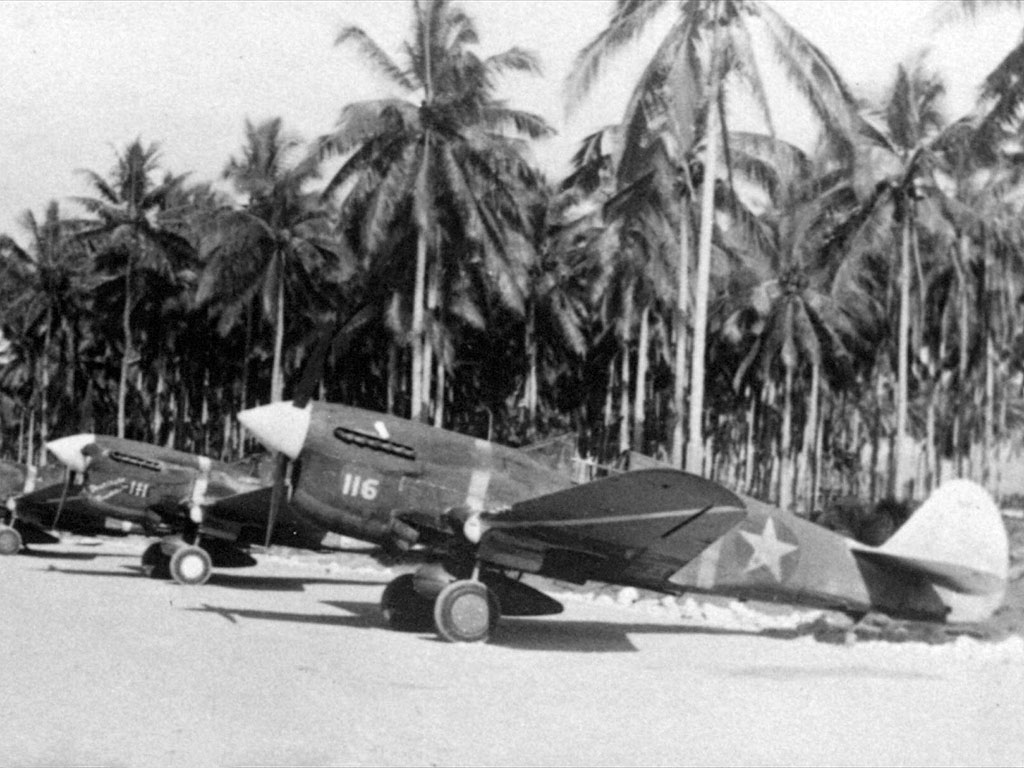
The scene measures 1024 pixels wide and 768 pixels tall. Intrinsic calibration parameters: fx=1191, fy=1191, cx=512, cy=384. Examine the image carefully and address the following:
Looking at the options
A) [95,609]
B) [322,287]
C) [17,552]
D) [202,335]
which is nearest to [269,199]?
[322,287]

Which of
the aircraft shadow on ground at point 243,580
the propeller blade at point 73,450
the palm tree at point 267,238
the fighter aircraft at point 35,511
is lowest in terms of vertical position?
the aircraft shadow on ground at point 243,580

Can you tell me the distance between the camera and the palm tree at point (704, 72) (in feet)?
59.4

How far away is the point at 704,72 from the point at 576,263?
22031 mm

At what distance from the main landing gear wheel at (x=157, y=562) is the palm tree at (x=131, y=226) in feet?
77.4

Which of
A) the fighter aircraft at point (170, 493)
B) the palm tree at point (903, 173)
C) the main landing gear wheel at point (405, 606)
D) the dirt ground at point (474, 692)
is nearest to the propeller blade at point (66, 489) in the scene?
the fighter aircraft at point (170, 493)

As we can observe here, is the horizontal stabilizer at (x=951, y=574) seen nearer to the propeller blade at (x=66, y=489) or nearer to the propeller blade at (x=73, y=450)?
the propeller blade at (x=73, y=450)

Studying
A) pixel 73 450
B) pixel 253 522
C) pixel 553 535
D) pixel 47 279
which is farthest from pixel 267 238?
pixel 553 535

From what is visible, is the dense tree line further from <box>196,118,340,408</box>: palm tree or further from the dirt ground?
the dirt ground

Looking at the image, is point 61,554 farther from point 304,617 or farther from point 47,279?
point 47,279

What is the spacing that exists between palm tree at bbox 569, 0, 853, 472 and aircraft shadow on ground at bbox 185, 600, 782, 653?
5109mm

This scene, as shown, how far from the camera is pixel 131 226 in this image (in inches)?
1647

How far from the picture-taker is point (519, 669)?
30.8ft

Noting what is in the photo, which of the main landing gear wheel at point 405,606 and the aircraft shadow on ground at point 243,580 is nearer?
the main landing gear wheel at point 405,606

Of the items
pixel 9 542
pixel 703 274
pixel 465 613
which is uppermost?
pixel 703 274
